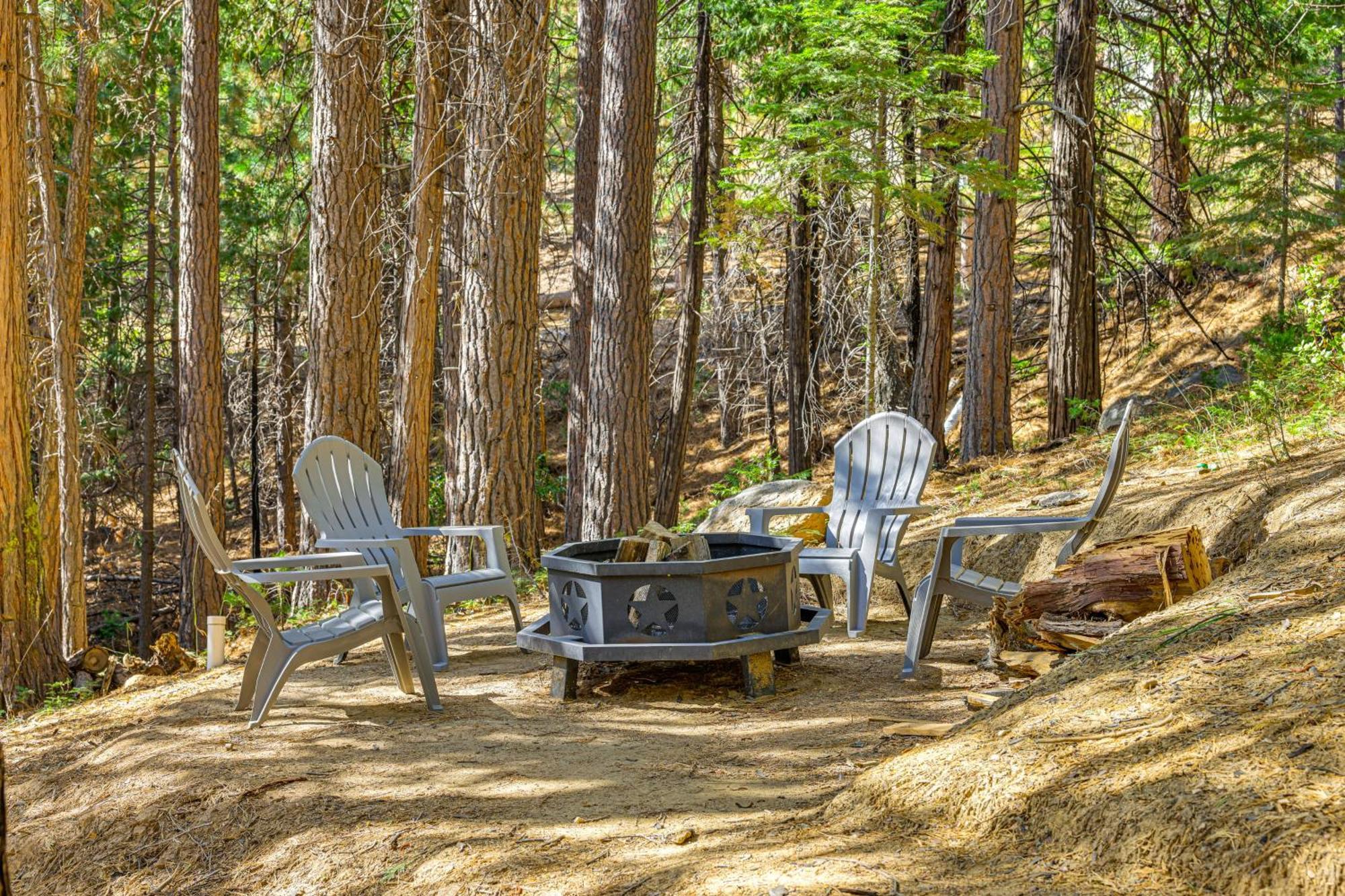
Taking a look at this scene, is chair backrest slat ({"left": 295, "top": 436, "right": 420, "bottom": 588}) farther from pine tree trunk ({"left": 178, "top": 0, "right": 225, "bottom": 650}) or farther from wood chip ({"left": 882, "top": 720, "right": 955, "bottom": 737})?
pine tree trunk ({"left": 178, "top": 0, "right": 225, "bottom": 650})

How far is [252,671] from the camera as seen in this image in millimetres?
4473

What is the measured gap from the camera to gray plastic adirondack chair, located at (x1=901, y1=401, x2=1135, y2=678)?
4.45m

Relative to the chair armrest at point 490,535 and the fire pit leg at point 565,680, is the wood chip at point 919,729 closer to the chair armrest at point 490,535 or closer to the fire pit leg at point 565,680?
the fire pit leg at point 565,680

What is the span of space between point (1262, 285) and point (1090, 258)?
351 cm

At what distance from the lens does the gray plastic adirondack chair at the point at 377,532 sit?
4.93m

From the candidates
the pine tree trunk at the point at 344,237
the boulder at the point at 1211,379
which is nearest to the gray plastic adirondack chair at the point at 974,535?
the pine tree trunk at the point at 344,237

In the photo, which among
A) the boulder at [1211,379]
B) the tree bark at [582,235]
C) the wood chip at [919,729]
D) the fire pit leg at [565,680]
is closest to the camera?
the wood chip at [919,729]

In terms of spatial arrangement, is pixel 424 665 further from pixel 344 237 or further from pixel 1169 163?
pixel 1169 163

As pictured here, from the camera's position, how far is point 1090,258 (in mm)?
10062

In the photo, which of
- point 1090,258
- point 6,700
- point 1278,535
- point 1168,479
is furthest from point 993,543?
point 6,700

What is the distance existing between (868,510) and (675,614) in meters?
1.65

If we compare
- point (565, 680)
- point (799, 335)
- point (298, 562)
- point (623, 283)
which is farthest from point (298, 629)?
point (799, 335)

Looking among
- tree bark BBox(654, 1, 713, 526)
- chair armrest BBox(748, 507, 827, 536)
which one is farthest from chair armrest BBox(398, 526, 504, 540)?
tree bark BBox(654, 1, 713, 526)

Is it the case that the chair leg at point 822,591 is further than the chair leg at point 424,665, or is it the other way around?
the chair leg at point 822,591
